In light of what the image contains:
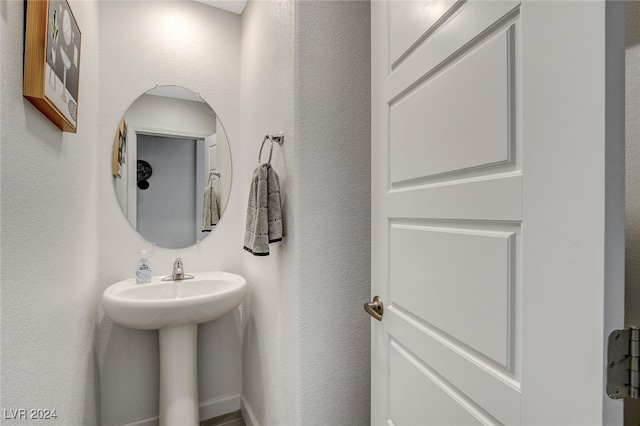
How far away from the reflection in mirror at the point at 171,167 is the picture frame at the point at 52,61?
1.83ft

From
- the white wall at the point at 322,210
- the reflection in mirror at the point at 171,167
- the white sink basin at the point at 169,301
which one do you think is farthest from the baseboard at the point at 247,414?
the reflection in mirror at the point at 171,167

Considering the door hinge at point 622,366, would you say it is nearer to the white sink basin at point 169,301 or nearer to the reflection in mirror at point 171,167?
the white sink basin at point 169,301

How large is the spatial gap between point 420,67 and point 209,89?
1.43m

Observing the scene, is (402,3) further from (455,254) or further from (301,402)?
(301,402)

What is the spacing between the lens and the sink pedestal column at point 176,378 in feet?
5.01

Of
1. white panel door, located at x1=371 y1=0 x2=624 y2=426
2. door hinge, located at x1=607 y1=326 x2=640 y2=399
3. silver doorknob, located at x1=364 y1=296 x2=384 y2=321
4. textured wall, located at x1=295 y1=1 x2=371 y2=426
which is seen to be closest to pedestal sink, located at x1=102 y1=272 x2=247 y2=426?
textured wall, located at x1=295 y1=1 x2=371 y2=426

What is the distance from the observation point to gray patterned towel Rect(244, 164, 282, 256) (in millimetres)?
1206

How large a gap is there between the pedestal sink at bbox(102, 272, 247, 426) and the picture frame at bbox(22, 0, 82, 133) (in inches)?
31.0

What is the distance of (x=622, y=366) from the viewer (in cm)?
40

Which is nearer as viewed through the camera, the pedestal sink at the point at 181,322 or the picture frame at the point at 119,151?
the pedestal sink at the point at 181,322

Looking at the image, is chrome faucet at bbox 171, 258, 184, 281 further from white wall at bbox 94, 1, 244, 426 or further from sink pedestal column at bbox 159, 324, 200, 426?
sink pedestal column at bbox 159, 324, 200, 426

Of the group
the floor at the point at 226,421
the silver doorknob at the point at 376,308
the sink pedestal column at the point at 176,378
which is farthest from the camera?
the floor at the point at 226,421

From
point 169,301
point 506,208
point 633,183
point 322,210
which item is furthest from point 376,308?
point 169,301

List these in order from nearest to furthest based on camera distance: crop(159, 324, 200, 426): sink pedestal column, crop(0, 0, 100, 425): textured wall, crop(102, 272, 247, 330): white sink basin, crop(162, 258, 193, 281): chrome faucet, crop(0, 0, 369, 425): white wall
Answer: crop(0, 0, 100, 425): textured wall → crop(0, 0, 369, 425): white wall → crop(102, 272, 247, 330): white sink basin → crop(159, 324, 200, 426): sink pedestal column → crop(162, 258, 193, 281): chrome faucet
